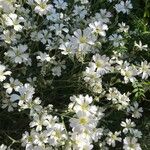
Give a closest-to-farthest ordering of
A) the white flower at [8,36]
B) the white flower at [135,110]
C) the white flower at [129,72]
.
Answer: the white flower at [8,36], the white flower at [129,72], the white flower at [135,110]

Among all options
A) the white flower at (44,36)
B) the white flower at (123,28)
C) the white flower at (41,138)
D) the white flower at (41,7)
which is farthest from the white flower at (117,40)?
the white flower at (41,138)

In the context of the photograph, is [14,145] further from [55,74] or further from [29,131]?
[55,74]

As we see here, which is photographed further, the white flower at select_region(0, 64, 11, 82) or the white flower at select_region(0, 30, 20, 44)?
the white flower at select_region(0, 30, 20, 44)

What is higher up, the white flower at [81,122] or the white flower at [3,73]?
the white flower at [3,73]

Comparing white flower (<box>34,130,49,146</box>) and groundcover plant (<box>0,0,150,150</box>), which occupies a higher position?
groundcover plant (<box>0,0,150,150</box>)

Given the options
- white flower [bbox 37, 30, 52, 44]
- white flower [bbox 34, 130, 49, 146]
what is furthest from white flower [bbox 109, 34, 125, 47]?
white flower [bbox 34, 130, 49, 146]

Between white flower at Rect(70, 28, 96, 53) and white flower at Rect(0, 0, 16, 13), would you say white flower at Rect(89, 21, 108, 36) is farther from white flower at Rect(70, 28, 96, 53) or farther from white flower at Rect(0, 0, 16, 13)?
white flower at Rect(0, 0, 16, 13)

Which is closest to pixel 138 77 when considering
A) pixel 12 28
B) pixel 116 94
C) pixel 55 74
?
pixel 116 94

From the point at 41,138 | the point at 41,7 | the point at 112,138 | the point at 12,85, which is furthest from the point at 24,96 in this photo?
the point at 112,138

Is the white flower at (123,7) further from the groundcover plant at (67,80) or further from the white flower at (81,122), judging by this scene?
the white flower at (81,122)

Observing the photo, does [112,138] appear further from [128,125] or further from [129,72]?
[129,72]

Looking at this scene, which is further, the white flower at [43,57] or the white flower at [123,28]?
the white flower at [123,28]
